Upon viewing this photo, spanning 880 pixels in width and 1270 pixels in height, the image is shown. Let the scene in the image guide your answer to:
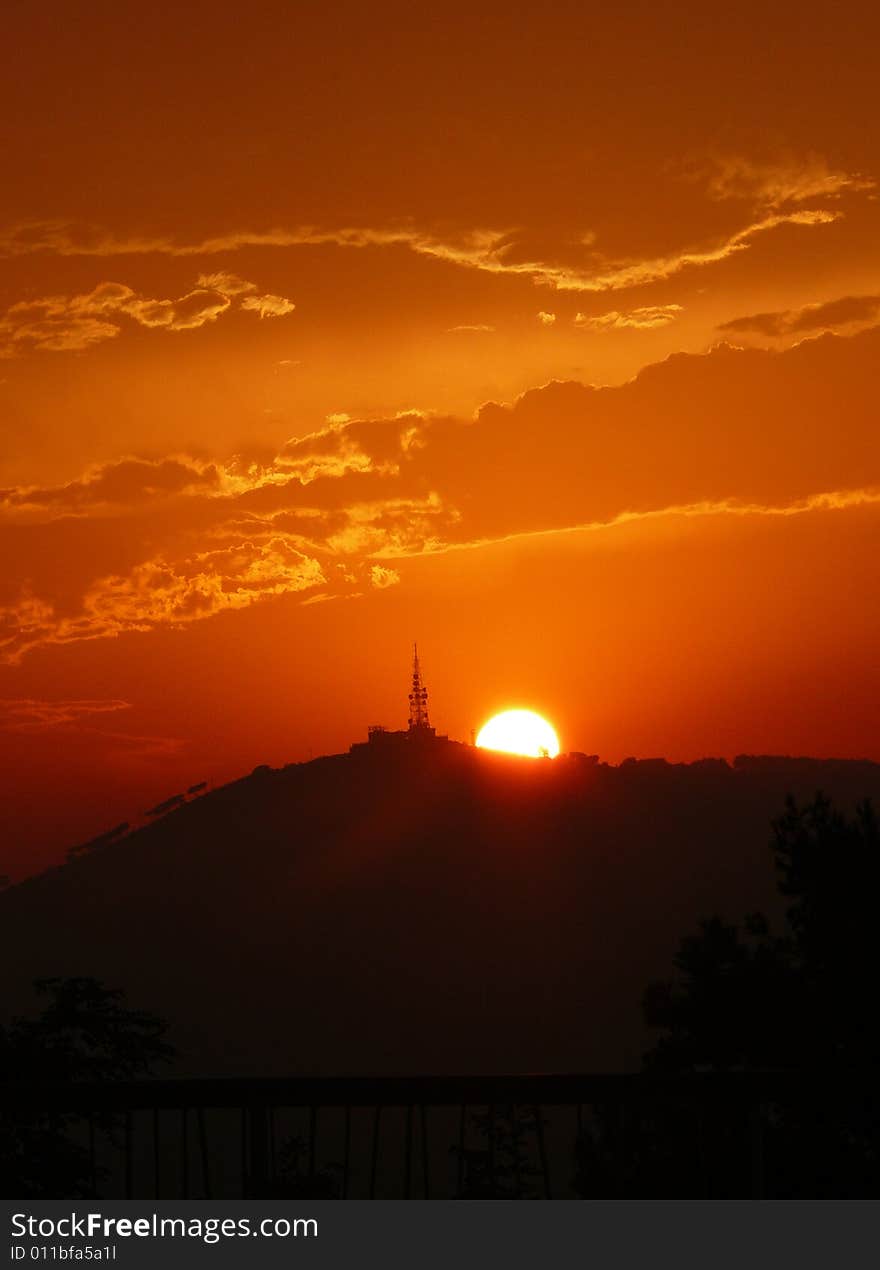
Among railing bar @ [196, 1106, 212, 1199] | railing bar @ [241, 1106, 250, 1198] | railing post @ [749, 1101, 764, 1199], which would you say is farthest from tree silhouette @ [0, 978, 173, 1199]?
railing post @ [749, 1101, 764, 1199]

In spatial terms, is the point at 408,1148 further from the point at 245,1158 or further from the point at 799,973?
the point at 799,973

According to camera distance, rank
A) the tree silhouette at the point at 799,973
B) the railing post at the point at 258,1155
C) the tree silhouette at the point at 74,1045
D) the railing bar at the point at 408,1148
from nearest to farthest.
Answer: the railing bar at the point at 408,1148 → the railing post at the point at 258,1155 → the tree silhouette at the point at 74,1045 → the tree silhouette at the point at 799,973

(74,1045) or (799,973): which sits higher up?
(799,973)

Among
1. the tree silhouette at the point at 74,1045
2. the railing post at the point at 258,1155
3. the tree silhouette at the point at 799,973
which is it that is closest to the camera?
the railing post at the point at 258,1155

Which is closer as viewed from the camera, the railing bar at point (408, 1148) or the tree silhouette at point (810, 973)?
the railing bar at point (408, 1148)

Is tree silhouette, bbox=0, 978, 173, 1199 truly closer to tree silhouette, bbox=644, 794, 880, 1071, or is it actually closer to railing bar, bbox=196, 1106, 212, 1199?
railing bar, bbox=196, 1106, 212, 1199

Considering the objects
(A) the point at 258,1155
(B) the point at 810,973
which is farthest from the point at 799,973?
(A) the point at 258,1155

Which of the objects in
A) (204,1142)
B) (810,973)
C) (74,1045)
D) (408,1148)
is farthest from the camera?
(810,973)

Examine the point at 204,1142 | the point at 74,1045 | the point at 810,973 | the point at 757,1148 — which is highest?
the point at 810,973

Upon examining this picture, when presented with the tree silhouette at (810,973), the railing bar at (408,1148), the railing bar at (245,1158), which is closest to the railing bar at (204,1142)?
the railing bar at (245,1158)

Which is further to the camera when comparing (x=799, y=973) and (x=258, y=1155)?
(x=799, y=973)

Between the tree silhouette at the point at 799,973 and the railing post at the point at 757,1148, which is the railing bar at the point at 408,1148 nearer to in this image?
the railing post at the point at 757,1148
